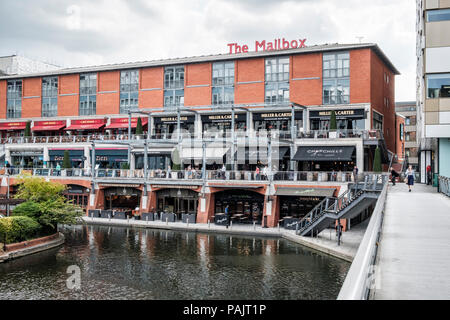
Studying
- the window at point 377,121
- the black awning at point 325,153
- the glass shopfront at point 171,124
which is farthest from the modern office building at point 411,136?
the glass shopfront at point 171,124

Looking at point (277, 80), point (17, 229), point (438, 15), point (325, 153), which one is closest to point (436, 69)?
point (438, 15)

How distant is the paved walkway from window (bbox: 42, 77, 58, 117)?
5163 cm

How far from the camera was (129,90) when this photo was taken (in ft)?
178

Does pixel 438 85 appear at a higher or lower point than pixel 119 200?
higher

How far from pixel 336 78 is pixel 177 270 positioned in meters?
29.1

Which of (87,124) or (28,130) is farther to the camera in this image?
(28,130)

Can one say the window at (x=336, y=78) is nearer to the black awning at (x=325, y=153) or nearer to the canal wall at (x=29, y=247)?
the black awning at (x=325, y=153)

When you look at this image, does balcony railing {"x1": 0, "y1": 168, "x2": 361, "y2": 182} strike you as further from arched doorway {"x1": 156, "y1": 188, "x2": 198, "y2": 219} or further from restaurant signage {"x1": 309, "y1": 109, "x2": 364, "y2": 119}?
restaurant signage {"x1": 309, "y1": 109, "x2": 364, "y2": 119}

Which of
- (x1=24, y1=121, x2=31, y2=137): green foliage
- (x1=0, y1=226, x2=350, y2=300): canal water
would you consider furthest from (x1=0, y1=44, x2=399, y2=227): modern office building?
(x1=0, y1=226, x2=350, y2=300): canal water

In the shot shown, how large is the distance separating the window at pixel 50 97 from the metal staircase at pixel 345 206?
4015 centimetres

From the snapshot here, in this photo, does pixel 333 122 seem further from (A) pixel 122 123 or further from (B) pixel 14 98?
(B) pixel 14 98

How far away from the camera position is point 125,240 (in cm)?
3127

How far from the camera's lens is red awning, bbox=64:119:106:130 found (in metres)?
54.8
